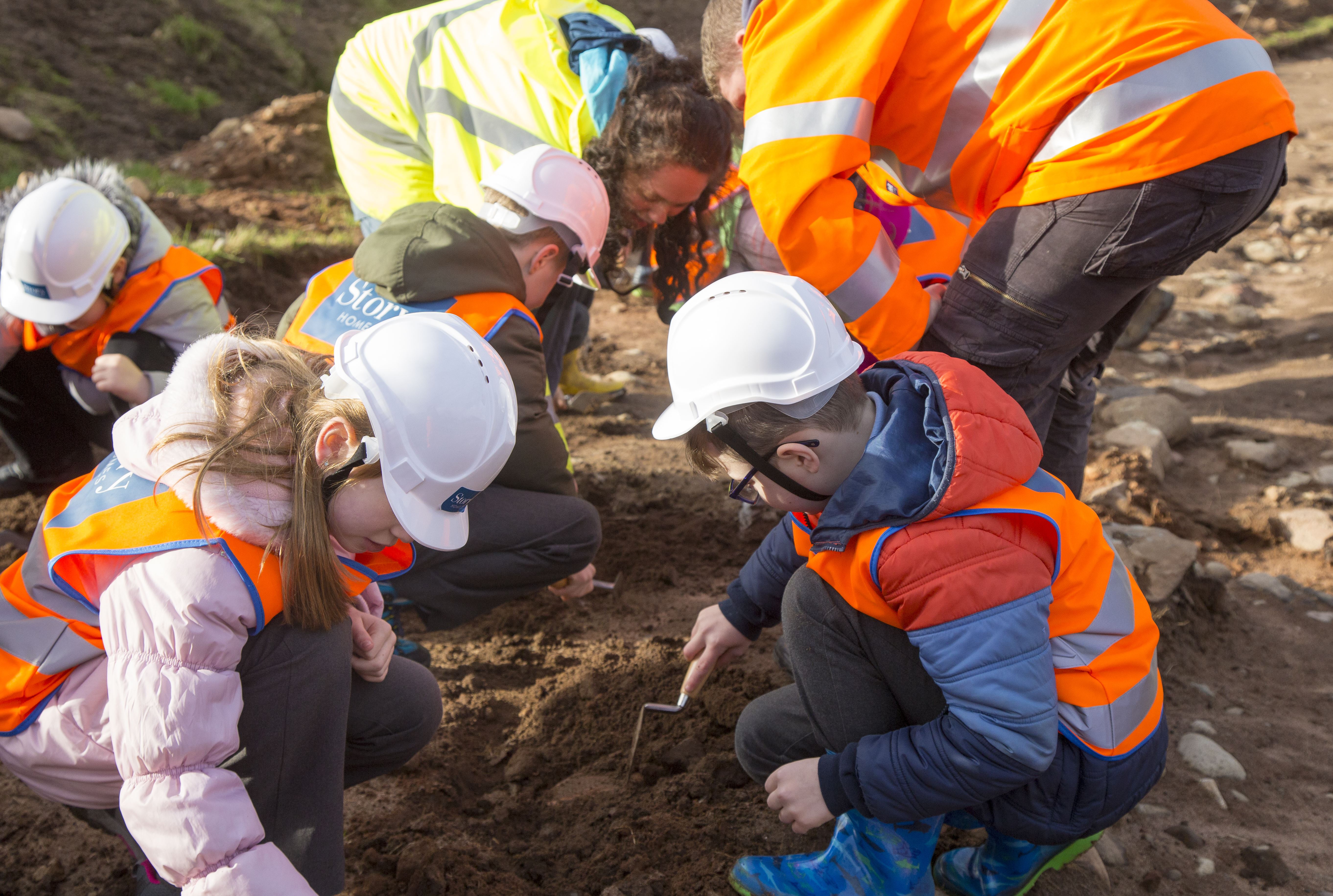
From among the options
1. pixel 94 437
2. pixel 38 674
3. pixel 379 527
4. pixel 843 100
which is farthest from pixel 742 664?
pixel 94 437

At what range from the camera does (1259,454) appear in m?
3.85

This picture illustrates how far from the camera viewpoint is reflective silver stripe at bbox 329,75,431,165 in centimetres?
320

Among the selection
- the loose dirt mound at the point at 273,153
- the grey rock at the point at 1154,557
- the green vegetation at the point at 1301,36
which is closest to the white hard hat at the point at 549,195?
the grey rock at the point at 1154,557

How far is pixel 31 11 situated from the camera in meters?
7.45

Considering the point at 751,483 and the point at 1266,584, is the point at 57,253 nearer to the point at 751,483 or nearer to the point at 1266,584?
the point at 751,483

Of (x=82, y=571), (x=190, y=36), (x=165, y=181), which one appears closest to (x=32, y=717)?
(x=82, y=571)

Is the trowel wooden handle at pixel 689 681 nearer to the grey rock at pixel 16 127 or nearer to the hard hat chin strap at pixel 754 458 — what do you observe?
the hard hat chin strap at pixel 754 458

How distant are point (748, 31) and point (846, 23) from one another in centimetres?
23

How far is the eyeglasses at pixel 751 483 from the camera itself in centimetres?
155

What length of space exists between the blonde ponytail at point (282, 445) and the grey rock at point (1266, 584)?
2.88 meters

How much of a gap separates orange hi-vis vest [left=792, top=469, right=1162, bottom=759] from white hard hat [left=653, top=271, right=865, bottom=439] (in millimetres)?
282

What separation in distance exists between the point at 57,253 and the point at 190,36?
21.2 feet

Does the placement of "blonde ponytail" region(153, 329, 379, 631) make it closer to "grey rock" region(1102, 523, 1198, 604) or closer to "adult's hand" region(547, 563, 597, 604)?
"adult's hand" region(547, 563, 597, 604)

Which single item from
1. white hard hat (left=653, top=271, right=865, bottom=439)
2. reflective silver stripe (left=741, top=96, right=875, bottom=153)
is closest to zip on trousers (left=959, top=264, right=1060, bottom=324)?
reflective silver stripe (left=741, top=96, right=875, bottom=153)
